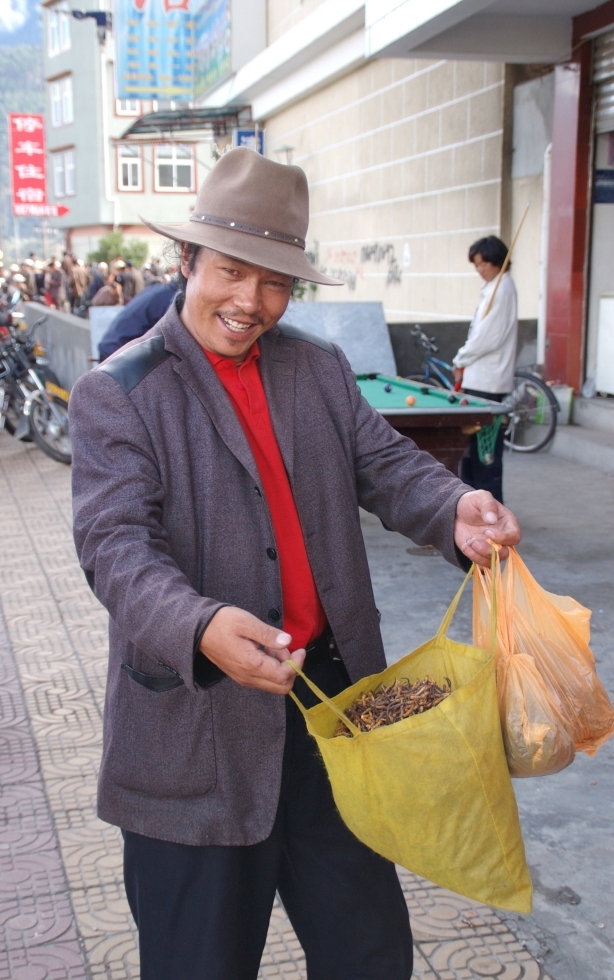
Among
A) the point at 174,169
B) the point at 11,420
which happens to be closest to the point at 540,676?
the point at 11,420

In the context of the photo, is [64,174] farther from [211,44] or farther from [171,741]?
[171,741]

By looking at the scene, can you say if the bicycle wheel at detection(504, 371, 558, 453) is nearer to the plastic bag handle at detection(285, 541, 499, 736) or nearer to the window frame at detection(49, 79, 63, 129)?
the plastic bag handle at detection(285, 541, 499, 736)

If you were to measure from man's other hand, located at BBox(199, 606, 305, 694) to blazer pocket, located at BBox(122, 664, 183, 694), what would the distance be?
24 centimetres

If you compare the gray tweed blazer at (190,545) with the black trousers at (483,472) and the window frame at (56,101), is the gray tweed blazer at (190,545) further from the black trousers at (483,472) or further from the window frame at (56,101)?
the window frame at (56,101)

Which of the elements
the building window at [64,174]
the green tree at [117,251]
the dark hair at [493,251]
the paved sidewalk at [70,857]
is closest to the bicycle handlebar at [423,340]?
the dark hair at [493,251]

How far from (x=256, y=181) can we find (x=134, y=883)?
54.6 inches

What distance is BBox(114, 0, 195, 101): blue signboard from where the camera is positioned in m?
19.2

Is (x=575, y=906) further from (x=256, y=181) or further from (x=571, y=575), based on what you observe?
(x=571, y=575)

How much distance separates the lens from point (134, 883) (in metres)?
1.99

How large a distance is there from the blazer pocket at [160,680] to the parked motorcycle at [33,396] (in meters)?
7.83

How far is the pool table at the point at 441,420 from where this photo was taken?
5492mm

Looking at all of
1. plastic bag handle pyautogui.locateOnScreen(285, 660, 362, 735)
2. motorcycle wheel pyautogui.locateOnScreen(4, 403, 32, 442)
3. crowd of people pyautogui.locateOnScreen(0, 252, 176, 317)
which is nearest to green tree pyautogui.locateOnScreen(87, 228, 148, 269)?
crowd of people pyautogui.locateOnScreen(0, 252, 176, 317)

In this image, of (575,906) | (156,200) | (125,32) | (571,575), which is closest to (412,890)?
(575,906)

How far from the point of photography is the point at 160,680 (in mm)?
1831
